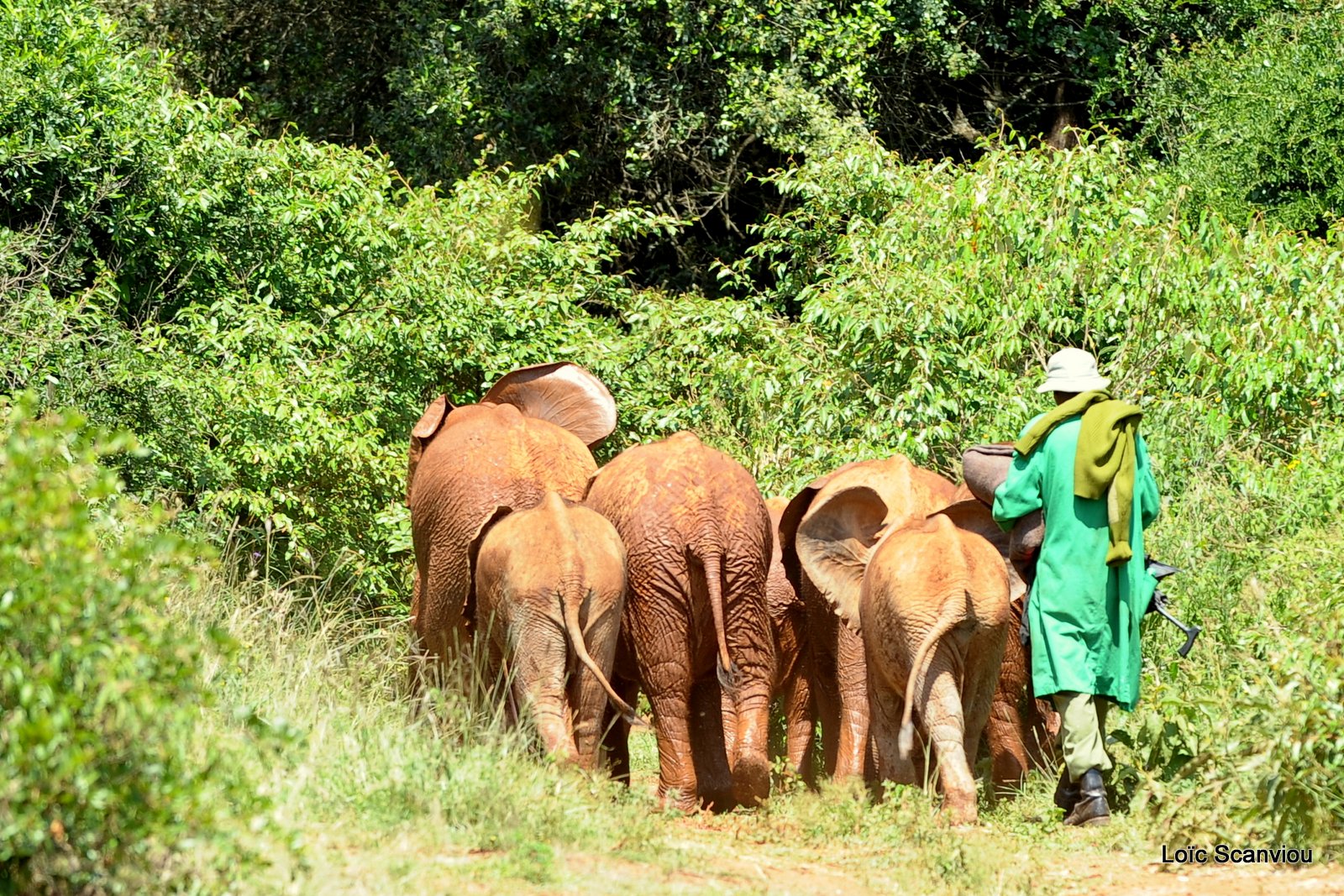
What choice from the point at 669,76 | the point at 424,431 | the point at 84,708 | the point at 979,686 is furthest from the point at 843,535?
the point at 669,76

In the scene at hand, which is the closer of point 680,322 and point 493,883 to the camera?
point 493,883

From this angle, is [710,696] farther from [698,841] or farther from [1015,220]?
[1015,220]

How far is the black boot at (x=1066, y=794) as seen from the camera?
7215 mm

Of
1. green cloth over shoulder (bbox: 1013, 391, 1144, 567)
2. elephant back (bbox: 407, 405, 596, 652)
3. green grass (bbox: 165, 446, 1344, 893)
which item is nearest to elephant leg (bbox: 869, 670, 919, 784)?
green grass (bbox: 165, 446, 1344, 893)

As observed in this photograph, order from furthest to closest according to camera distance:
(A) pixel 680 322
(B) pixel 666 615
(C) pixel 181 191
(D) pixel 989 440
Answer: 1. (A) pixel 680 322
2. (C) pixel 181 191
3. (D) pixel 989 440
4. (B) pixel 666 615

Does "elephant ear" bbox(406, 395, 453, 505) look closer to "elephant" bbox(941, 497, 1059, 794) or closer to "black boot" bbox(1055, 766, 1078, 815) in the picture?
"elephant" bbox(941, 497, 1059, 794)

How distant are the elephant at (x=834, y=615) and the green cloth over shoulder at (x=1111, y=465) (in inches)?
37.3

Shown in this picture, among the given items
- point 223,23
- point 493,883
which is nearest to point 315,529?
point 493,883

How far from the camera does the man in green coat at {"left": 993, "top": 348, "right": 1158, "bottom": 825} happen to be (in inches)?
281

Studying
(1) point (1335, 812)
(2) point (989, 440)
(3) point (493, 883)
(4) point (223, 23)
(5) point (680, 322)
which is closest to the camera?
(3) point (493, 883)

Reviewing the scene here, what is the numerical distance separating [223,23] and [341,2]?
1393 mm

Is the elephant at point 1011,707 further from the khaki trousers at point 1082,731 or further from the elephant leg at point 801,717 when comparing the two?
the elephant leg at point 801,717

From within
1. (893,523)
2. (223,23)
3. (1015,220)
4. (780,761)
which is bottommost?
Result: (780,761)

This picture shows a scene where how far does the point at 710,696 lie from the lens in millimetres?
8008
